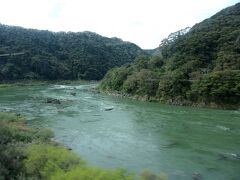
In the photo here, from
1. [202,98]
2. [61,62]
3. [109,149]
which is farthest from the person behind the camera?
[61,62]

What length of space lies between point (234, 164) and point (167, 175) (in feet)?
15.9

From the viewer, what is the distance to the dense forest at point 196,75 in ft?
159

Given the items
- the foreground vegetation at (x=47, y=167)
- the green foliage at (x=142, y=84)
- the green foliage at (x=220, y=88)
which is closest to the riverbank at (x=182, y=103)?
the green foliage at (x=220, y=88)

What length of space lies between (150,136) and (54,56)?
320ft

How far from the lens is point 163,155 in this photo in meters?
22.9

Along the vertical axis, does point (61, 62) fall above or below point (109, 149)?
above

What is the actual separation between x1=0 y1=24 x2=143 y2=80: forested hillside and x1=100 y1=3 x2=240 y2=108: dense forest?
36894mm

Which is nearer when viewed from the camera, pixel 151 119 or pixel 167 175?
pixel 167 175

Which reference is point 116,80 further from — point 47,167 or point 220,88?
point 47,167

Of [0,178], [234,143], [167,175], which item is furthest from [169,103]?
[0,178]

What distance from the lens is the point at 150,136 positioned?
2898cm

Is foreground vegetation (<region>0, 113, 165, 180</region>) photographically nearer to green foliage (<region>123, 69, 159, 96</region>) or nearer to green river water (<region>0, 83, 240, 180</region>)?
green river water (<region>0, 83, 240, 180</region>)

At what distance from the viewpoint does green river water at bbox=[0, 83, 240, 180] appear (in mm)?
20750

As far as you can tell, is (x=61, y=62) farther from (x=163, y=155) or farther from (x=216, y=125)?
(x=163, y=155)
